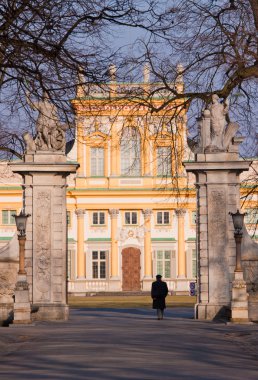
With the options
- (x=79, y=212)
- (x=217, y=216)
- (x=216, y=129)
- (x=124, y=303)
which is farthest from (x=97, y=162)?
(x=217, y=216)

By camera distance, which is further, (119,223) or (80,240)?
(119,223)

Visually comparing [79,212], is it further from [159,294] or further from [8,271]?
[8,271]

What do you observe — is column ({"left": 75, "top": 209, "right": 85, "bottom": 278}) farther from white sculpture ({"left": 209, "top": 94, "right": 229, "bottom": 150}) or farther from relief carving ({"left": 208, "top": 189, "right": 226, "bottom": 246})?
relief carving ({"left": 208, "top": 189, "right": 226, "bottom": 246})

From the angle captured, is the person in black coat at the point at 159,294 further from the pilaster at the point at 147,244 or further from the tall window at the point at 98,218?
the tall window at the point at 98,218

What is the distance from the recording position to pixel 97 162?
7569cm

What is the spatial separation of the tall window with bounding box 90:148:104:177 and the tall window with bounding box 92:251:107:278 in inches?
209

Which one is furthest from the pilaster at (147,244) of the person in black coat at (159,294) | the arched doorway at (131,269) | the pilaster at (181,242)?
the person in black coat at (159,294)

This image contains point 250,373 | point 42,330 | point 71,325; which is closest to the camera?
point 250,373

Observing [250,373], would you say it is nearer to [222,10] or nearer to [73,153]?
[222,10]

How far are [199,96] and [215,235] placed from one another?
12.9ft

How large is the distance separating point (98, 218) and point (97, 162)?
3.86 metres

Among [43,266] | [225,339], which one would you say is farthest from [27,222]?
[225,339]

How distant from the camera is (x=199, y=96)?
3177 centimetres

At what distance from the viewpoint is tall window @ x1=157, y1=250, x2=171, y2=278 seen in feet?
246
